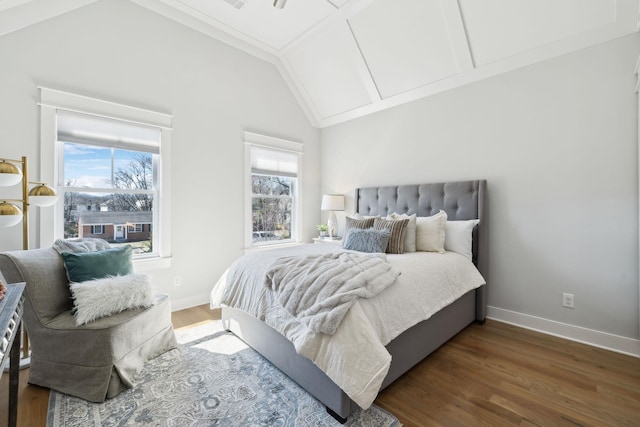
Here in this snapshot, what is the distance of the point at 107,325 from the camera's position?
1.74 m

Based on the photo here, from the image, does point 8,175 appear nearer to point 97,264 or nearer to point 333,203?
point 97,264

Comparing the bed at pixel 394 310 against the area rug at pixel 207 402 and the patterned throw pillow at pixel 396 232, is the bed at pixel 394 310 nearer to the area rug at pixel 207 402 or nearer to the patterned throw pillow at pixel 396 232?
the area rug at pixel 207 402

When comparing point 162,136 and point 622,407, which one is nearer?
point 622,407

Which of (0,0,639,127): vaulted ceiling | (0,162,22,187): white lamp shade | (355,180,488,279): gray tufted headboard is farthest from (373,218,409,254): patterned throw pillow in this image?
(0,162,22,187): white lamp shade

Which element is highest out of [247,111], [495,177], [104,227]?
[247,111]

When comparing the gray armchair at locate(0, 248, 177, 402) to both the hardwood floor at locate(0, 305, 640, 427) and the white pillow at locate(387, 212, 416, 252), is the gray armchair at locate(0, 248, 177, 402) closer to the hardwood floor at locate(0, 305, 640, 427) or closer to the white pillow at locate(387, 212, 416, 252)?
the hardwood floor at locate(0, 305, 640, 427)

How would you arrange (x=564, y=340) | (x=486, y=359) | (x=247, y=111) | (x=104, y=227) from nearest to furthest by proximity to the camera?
(x=486, y=359), (x=564, y=340), (x=104, y=227), (x=247, y=111)

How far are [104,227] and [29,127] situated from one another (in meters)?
1.02

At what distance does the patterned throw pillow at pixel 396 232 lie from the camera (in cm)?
273

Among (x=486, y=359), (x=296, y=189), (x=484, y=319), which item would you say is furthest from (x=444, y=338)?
(x=296, y=189)

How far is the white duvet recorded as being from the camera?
141cm

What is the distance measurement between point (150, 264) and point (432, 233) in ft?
9.58

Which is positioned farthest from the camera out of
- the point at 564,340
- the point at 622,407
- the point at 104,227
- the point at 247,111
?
the point at 247,111

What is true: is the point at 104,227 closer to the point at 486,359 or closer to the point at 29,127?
the point at 29,127
